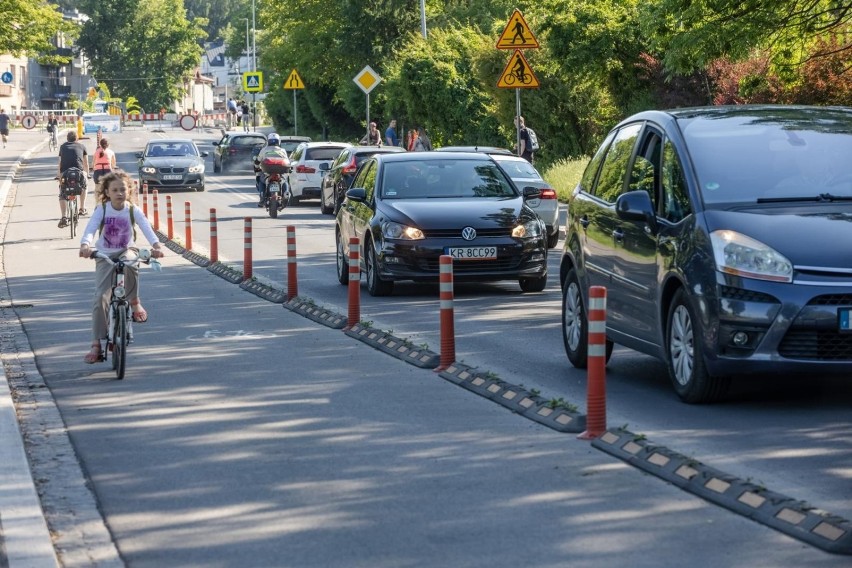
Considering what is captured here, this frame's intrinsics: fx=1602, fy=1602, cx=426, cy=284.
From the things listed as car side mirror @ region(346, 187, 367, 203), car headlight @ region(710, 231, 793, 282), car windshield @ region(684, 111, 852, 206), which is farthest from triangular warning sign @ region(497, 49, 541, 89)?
car headlight @ region(710, 231, 793, 282)

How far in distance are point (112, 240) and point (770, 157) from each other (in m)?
5.12

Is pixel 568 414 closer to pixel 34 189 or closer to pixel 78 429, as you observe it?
pixel 78 429

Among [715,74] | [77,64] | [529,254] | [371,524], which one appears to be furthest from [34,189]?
[77,64]

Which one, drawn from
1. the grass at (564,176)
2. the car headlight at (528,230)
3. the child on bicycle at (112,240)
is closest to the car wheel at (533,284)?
the car headlight at (528,230)

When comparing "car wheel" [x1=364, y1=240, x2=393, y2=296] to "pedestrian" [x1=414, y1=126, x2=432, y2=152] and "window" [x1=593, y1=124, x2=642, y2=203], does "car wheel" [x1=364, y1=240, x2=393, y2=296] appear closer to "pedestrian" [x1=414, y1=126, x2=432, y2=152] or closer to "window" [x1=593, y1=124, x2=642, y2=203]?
"window" [x1=593, y1=124, x2=642, y2=203]

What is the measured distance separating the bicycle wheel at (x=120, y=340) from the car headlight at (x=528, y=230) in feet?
20.1

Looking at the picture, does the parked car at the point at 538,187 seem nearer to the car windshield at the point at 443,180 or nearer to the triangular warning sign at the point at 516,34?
the triangular warning sign at the point at 516,34

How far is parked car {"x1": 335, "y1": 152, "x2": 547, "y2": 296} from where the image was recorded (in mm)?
16906

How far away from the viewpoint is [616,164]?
447 inches

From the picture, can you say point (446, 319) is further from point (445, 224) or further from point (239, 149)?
point (239, 149)

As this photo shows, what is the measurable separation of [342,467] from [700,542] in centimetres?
233

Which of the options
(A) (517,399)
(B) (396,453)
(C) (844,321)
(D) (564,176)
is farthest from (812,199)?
(D) (564,176)

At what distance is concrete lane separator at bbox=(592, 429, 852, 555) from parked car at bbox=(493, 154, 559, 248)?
15058mm

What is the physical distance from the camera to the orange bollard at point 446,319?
11.7 meters
